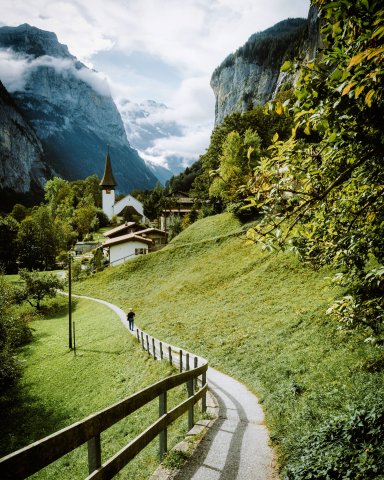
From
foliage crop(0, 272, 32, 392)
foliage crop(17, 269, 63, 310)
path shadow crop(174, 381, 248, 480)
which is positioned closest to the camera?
path shadow crop(174, 381, 248, 480)

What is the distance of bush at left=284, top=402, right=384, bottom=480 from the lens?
154 inches

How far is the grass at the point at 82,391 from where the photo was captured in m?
10.7

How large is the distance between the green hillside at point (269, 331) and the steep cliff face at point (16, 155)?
146654 millimetres

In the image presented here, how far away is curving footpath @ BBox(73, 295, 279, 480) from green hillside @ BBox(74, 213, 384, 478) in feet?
1.11

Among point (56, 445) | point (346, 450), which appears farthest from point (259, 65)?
point (56, 445)

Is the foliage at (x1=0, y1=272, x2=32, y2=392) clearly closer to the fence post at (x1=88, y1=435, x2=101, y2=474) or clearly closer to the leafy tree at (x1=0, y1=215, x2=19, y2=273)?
the fence post at (x1=88, y1=435, x2=101, y2=474)

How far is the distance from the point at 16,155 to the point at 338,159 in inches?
8019

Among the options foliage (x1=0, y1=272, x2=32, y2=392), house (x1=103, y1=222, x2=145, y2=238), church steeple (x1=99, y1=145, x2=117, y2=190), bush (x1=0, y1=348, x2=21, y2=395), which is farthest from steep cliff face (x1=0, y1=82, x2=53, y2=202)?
bush (x1=0, y1=348, x2=21, y2=395)

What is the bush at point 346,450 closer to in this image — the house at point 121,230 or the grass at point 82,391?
the grass at point 82,391

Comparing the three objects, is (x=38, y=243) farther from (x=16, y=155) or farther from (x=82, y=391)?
(x=16, y=155)

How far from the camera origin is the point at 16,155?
176 metres

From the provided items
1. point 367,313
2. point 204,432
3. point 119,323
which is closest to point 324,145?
point 367,313

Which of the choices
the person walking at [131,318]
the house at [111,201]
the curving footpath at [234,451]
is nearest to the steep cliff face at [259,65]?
the house at [111,201]

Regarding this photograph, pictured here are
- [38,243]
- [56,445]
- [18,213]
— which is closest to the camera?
[56,445]
